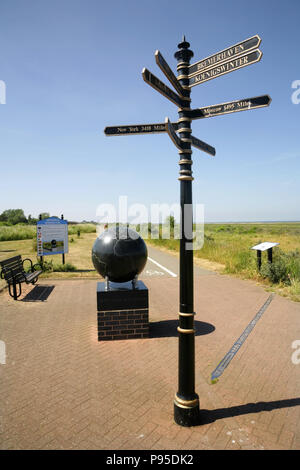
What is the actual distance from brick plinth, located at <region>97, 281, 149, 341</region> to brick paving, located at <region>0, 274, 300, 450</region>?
0.71 feet

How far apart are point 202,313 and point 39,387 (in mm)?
4559

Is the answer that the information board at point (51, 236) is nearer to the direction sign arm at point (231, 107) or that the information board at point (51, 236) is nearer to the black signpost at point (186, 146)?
the black signpost at point (186, 146)

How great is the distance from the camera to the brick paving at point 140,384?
3305 mm

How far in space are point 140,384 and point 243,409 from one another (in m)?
1.43

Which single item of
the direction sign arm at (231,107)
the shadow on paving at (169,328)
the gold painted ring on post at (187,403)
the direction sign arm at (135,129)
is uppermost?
the direction sign arm at (231,107)

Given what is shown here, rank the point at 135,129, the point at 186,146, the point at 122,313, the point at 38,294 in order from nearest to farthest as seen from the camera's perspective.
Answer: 1. the point at 186,146
2. the point at 135,129
3. the point at 122,313
4. the point at 38,294

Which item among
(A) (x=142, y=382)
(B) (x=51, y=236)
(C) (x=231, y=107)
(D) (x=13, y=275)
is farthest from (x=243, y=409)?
(B) (x=51, y=236)

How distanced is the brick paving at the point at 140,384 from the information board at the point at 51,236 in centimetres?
568

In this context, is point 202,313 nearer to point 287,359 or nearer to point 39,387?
point 287,359

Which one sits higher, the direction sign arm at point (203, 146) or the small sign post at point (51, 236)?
the direction sign arm at point (203, 146)

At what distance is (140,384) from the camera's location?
438cm

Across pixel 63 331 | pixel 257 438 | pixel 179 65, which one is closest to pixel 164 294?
pixel 63 331

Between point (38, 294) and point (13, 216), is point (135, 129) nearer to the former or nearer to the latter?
point (38, 294)

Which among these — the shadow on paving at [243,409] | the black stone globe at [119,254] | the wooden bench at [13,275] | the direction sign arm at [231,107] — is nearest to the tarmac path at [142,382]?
the shadow on paving at [243,409]
